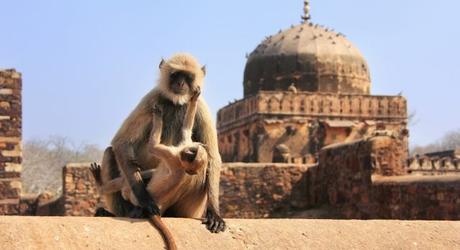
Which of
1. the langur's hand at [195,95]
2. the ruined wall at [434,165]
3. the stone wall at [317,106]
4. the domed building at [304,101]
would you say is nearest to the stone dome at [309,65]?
the domed building at [304,101]

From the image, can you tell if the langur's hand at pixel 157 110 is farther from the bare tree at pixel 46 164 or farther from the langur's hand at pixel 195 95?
the bare tree at pixel 46 164

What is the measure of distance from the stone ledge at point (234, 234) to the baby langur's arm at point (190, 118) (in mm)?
676

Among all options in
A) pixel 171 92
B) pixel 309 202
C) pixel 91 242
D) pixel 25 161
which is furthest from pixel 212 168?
pixel 25 161

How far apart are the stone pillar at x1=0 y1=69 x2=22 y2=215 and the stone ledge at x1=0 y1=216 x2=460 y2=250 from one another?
10.6 metres

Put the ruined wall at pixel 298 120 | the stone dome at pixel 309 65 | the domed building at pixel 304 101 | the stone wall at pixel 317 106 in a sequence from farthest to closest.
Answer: the stone dome at pixel 309 65 < the stone wall at pixel 317 106 < the domed building at pixel 304 101 < the ruined wall at pixel 298 120

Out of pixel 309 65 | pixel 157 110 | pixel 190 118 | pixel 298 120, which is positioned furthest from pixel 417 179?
pixel 309 65

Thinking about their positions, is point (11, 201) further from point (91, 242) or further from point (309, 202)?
point (91, 242)

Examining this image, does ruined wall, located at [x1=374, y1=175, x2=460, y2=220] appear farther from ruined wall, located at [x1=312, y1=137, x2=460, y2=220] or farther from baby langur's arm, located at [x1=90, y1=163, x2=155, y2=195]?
baby langur's arm, located at [x1=90, y1=163, x2=155, y2=195]

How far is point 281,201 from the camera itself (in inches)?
764

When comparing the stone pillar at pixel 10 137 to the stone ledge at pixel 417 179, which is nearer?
the stone ledge at pixel 417 179

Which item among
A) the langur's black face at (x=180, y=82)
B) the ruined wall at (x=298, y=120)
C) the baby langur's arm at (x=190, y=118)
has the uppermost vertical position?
the ruined wall at (x=298, y=120)

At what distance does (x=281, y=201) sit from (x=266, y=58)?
18637mm

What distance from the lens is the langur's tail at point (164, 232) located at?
5781 millimetres

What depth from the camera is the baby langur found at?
20.1 ft
